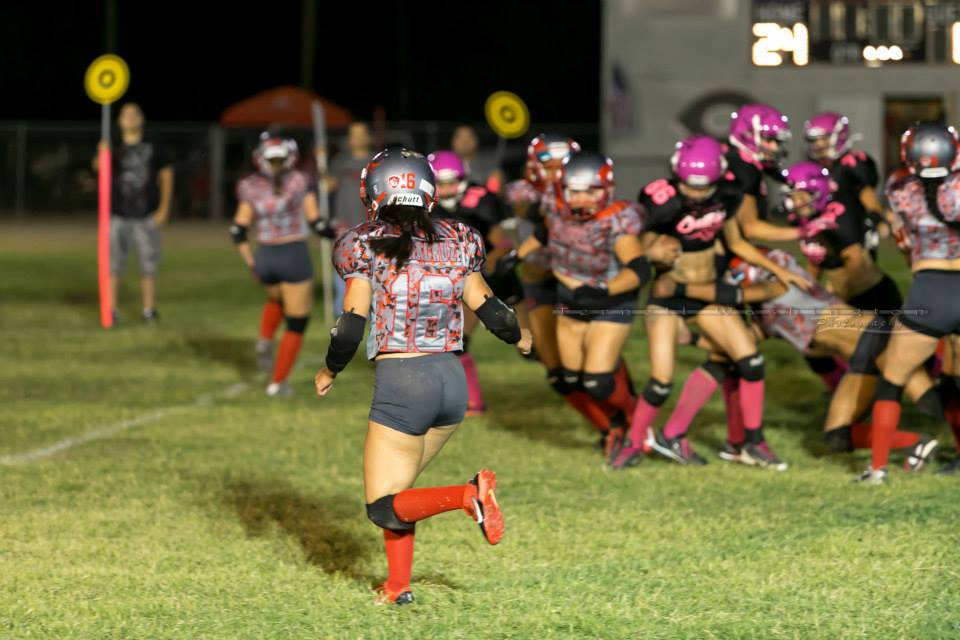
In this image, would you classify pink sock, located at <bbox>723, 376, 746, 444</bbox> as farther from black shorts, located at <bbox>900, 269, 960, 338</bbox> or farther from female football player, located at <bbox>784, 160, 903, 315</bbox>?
black shorts, located at <bbox>900, 269, 960, 338</bbox>

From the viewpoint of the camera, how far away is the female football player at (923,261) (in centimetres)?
824

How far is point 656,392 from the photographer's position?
9.37m

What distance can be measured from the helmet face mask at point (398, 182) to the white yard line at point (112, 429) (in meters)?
4.23

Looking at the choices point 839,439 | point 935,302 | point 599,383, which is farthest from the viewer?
point 839,439

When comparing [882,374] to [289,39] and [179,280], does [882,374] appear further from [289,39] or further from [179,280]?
[289,39]

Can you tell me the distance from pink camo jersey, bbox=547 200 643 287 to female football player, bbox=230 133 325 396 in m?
3.01

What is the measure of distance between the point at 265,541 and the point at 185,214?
100ft

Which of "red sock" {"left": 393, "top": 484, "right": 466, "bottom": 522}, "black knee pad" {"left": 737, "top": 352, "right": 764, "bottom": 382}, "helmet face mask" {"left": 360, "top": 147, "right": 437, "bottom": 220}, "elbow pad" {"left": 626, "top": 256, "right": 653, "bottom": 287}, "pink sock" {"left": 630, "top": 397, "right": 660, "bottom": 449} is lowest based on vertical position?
"pink sock" {"left": 630, "top": 397, "right": 660, "bottom": 449}

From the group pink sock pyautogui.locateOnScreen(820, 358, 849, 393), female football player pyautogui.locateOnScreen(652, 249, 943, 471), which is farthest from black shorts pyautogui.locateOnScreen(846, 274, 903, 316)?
pink sock pyautogui.locateOnScreen(820, 358, 849, 393)

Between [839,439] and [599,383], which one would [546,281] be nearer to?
[599,383]

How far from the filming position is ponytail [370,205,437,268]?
6.12 metres

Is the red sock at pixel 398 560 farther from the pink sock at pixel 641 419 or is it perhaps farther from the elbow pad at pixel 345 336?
the pink sock at pixel 641 419

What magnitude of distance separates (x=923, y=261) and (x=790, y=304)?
122cm

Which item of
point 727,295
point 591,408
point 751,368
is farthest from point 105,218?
point 751,368
